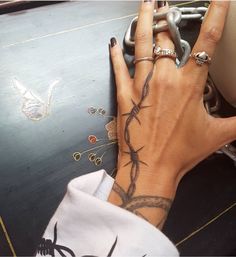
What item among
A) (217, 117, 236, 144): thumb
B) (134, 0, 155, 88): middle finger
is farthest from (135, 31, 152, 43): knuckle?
(217, 117, 236, 144): thumb

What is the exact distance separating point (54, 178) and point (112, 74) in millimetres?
218

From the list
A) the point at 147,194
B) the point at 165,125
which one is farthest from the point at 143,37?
the point at 147,194

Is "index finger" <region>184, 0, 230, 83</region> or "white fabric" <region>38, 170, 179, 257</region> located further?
"index finger" <region>184, 0, 230, 83</region>

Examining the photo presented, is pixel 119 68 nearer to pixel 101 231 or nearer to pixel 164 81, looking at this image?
pixel 164 81

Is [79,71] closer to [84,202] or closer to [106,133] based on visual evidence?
[106,133]

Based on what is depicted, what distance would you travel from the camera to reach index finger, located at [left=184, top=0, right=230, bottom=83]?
19.6 inches

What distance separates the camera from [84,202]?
0.41m

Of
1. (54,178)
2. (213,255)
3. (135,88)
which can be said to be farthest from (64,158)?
(213,255)

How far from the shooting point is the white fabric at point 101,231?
39 cm

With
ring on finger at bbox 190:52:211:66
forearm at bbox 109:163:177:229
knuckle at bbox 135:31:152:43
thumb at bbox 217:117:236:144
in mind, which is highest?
knuckle at bbox 135:31:152:43

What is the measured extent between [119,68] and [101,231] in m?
0.28

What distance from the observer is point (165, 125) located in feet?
1.61

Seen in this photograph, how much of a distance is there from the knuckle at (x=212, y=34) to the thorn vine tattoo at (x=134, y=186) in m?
0.11

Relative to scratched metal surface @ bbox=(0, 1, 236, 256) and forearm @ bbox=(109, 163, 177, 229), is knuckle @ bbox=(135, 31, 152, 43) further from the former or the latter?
forearm @ bbox=(109, 163, 177, 229)
